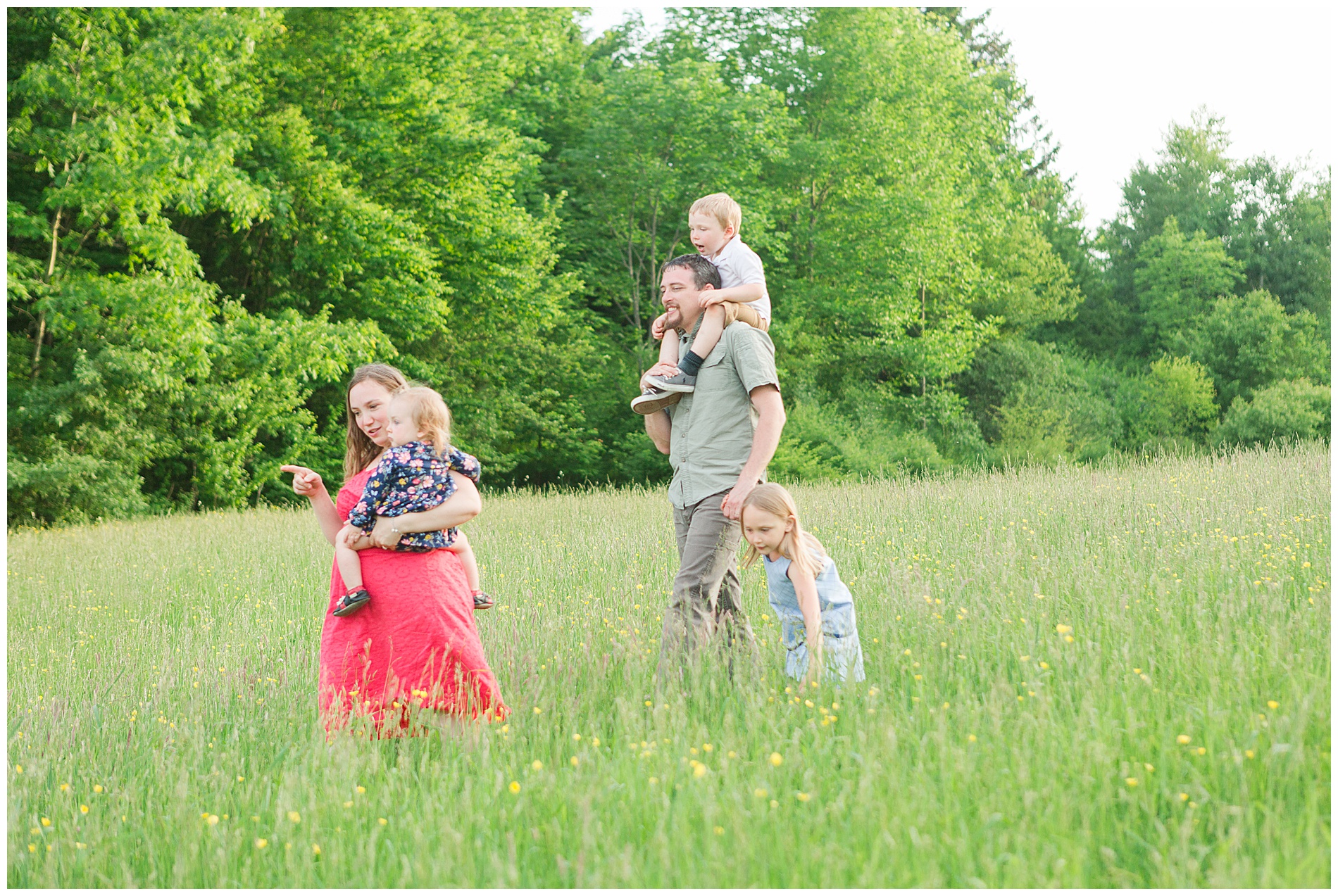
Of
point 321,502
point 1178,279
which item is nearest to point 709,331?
point 321,502

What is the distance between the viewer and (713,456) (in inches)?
167

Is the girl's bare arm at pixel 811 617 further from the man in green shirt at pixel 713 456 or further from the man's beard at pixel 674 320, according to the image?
the man's beard at pixel 674 320

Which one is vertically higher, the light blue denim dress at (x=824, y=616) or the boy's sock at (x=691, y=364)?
the boy's sock at (x=691, y=364)

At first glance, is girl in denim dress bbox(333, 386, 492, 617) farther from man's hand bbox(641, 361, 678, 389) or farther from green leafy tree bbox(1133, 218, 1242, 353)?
green leafy tree bbox(1133, 218, 1242, 353)

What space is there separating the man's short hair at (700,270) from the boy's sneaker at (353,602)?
5.99 ft

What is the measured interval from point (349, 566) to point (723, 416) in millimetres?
1585

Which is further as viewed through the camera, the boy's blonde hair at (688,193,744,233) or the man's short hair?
the boy's blonde hair at (688,193,744,233)

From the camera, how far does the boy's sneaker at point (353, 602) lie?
372cm

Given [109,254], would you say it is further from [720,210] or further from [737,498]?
[737,498]

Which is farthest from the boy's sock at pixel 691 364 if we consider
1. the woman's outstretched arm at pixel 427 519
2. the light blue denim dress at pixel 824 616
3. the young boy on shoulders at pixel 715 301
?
the woman's outstretched arm at pixel 427 519

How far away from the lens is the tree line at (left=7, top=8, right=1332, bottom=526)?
14.9 metres

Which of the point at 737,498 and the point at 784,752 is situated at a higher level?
the point at 737,498

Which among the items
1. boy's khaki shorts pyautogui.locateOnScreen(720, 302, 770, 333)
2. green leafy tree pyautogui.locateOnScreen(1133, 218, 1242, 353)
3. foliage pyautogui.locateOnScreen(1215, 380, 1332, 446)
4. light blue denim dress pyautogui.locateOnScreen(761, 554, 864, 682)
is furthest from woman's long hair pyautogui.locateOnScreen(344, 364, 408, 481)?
green leafy tree pyautogui.locateOnScreen(1133, 218, 1242, 353)

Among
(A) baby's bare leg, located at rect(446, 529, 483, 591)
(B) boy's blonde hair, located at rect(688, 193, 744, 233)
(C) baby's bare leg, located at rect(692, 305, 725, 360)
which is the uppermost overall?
(B) boy's blonde hair, located at rect(688, 193, 744, 233)
